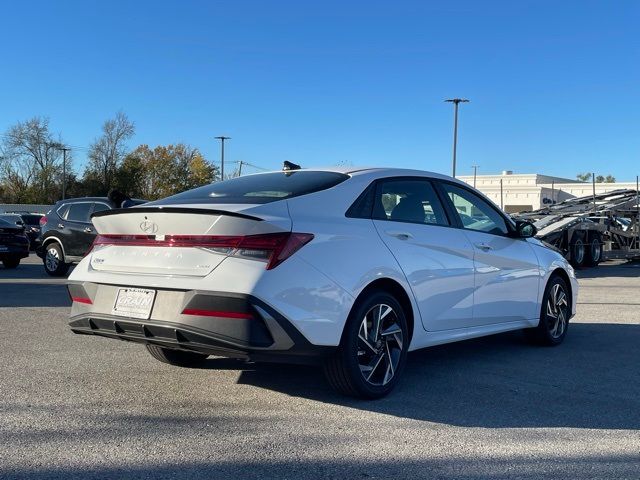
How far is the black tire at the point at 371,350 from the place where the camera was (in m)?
4.48

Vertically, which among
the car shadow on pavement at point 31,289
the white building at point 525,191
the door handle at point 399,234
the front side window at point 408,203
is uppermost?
the white building at point 525,191

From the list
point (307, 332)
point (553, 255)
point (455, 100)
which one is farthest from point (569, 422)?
point (455, 100)

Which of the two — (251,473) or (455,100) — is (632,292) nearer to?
(251,473)

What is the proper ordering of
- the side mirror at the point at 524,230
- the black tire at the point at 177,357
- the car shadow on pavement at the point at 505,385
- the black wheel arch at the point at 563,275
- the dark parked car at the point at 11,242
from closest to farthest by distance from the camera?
the car shadow on pavement at the point at 505,385 → the black tire at the point at 177,357 → the side mirror at the point at 524,230 → the black wheel arch at the point at 563,275 → the dark parked car at the point at 11,242

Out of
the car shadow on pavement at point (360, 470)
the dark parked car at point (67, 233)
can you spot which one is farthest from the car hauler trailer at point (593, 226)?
the car shadow on pavement at point (360, 470)

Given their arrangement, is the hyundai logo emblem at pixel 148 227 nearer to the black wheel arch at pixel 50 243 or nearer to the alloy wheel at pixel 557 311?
the alloy wheel at pixel 557 311

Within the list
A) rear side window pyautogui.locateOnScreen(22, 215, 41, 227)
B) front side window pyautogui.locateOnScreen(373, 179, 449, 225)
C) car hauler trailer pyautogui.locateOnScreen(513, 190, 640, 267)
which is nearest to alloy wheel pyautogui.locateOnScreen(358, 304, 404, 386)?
front side window pyautogui.locateOnScreen(373, 179, 449, 225)

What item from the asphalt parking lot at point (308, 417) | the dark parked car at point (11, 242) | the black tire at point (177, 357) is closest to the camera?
the asphalt parking lot at point (308, 417)

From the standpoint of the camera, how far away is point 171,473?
3.37 metres

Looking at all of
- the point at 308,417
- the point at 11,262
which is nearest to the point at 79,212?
the point at 11,262

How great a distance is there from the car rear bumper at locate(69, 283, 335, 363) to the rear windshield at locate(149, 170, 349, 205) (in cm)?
84

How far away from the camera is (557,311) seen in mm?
7066

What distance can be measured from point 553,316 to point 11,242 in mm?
13989

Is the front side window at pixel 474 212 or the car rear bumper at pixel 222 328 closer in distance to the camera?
the car rear bumper at pixel 222 328
